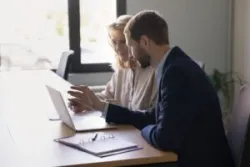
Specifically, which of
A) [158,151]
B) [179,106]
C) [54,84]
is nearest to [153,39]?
[179,106]

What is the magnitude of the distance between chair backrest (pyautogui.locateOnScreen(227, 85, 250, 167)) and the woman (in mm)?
580

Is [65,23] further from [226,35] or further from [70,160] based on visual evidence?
[70,160]

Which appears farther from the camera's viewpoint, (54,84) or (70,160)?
(54,84)

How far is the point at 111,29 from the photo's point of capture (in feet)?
8.57

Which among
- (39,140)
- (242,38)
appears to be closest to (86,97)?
(39,140)

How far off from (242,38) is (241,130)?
8.63ft

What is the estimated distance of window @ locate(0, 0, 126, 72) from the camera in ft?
13.8

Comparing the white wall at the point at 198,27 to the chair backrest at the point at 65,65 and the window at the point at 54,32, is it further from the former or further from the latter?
the chair backrest at the point at 65,65

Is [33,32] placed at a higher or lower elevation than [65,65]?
higher

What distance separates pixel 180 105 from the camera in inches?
66.6

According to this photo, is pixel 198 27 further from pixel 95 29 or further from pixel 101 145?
pixel 101 145

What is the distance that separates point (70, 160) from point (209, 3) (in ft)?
10.6

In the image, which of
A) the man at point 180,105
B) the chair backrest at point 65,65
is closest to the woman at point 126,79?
the man at point 180,105

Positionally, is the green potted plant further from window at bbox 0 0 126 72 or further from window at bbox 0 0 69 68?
window at bbox 0 0 69 68
